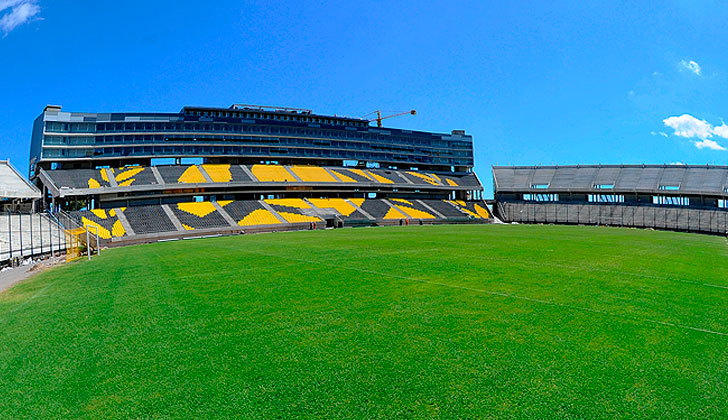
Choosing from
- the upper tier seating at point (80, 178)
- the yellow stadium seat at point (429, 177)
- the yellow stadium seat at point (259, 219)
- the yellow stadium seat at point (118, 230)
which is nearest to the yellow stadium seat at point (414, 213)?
the yellow stadium seat at point (429, 177)

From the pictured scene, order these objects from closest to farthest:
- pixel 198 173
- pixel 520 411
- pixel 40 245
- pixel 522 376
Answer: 1. pixel 520 411
2. pixel 522 376
3. pixel 40 245
4. pixel 198 173

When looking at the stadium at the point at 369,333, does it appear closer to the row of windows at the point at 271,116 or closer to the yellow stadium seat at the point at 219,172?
the yellow stadium seat at the point at 219,172

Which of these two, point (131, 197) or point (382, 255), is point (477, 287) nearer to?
point (382, 255)

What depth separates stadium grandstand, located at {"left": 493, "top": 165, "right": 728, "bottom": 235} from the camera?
49906 millimetres

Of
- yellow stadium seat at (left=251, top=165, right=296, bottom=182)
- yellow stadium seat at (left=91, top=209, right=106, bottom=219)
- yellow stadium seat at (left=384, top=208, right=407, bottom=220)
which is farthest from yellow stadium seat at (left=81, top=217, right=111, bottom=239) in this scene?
yellow stadium seat at (left=384, top=208, right=407, bottom=220)

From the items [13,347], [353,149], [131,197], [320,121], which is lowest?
[13,347]

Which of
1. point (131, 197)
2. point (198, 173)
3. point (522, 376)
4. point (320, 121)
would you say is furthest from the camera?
point (320, 121)

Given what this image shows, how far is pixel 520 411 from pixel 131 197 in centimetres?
4978

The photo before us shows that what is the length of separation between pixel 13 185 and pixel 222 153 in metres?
24.0

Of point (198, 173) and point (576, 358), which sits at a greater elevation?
point (198, 173)

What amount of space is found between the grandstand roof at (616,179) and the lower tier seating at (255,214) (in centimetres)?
1010

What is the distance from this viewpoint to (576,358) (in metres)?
5.09

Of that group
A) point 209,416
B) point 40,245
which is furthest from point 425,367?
point 40,245

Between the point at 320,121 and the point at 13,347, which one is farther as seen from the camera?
the point at 320,121
